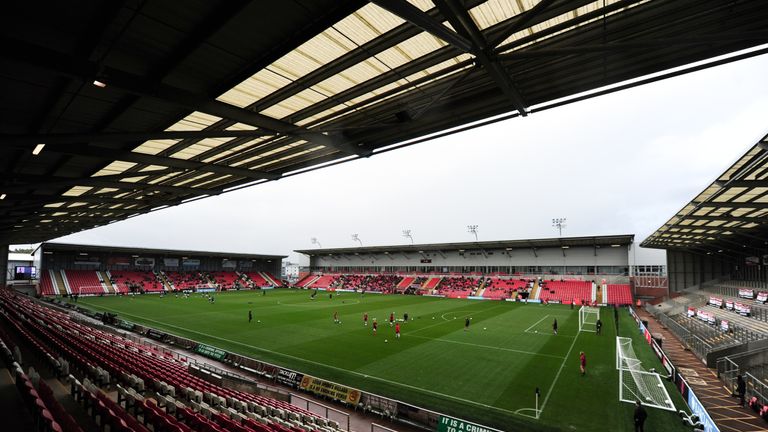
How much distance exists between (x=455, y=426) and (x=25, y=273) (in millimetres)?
73727

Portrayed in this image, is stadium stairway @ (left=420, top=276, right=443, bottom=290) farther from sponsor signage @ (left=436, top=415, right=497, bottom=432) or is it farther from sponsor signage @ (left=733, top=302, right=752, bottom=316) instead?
sponsor signage @ (left=436, top=415, right=497, bottom=432)

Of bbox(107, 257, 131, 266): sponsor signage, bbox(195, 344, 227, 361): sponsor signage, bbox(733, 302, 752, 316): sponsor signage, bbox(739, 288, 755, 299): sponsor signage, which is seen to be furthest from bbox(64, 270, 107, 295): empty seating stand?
bbox(739, 288, 755, 299): sponsor signage

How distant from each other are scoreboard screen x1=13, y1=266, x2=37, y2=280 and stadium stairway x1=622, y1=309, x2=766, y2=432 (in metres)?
81.1

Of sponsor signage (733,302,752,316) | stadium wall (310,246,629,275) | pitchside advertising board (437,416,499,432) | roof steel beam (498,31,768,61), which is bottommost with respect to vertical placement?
pitchside advertising board (437,416,499,432)

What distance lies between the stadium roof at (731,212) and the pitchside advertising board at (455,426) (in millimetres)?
13270

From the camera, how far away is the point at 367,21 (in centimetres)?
596

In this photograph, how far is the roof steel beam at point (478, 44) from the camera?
515 centimetres

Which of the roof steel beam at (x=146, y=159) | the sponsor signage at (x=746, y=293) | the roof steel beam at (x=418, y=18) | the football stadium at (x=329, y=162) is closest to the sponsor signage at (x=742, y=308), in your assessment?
the football stadium at (x=329, y=162)

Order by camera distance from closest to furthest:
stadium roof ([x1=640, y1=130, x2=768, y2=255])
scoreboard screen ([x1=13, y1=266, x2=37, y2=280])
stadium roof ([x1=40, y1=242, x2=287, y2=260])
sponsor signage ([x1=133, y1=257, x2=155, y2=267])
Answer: stadium roof ([x1=640, y1=130, x2=768, y2=255])
scoreboard screen ([x1=13, y1=266, x2=37, y2=280])
stadium roof ([x1=40, y1=242, x2=287, y2=260])
sponsor signage ([x1=133, y1=257, x2=155, y2=267])

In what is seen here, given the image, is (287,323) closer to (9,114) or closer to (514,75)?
(9,114)

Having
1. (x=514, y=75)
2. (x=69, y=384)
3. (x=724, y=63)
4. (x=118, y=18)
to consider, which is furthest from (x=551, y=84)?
(x=69, y=384)

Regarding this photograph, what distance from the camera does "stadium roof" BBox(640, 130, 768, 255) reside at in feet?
50.8

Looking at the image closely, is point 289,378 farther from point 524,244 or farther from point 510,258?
point 510,258

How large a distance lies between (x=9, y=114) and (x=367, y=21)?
8393mm
